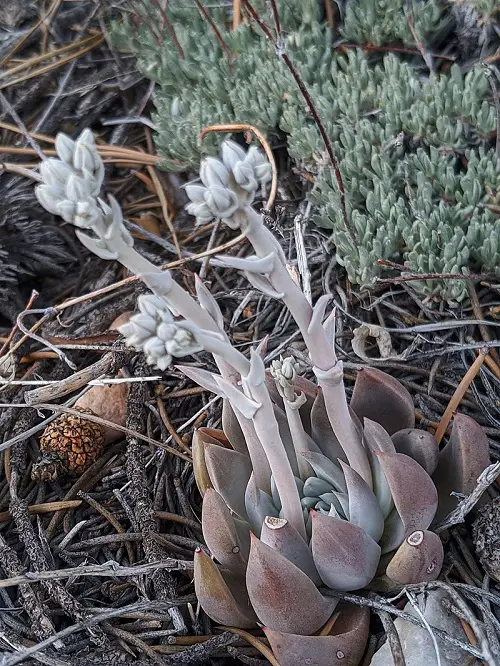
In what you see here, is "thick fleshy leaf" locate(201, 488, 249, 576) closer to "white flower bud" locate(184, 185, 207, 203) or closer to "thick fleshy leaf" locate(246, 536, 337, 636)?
"thick fleshy leaf" locate(246, 536, 337, 636)

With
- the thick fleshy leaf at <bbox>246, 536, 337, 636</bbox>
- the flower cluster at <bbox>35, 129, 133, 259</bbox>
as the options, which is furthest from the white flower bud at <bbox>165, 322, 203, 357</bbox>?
the thick fleshy leaf at <bbox>246, 536, 337, 636</bbox>

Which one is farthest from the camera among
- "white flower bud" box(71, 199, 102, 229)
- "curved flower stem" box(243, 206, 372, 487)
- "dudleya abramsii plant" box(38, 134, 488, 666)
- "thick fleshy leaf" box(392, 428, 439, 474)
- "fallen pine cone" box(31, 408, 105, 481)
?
"fallen pine cone" box(31, 408, 105, 481)

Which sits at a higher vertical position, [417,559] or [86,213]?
[86,213]

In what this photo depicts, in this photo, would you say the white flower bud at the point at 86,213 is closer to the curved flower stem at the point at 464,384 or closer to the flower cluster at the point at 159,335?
the flower cluster at the point at 159,335

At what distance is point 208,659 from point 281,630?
11.3 inches

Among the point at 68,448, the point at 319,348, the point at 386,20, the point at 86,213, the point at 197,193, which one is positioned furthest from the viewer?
the point at 386,20

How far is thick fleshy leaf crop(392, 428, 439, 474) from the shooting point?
1885 mm

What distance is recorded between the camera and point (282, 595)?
161 centimetres

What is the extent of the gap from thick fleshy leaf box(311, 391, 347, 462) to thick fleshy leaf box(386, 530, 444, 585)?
1.08 ft

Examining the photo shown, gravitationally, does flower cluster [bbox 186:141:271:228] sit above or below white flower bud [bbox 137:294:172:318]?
above

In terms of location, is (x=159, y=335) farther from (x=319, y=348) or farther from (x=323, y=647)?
(x=323, y=647)

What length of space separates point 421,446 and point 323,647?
568mm

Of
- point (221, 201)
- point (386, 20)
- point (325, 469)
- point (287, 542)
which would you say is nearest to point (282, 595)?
point (287, 542)

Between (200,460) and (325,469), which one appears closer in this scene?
(325,469)
